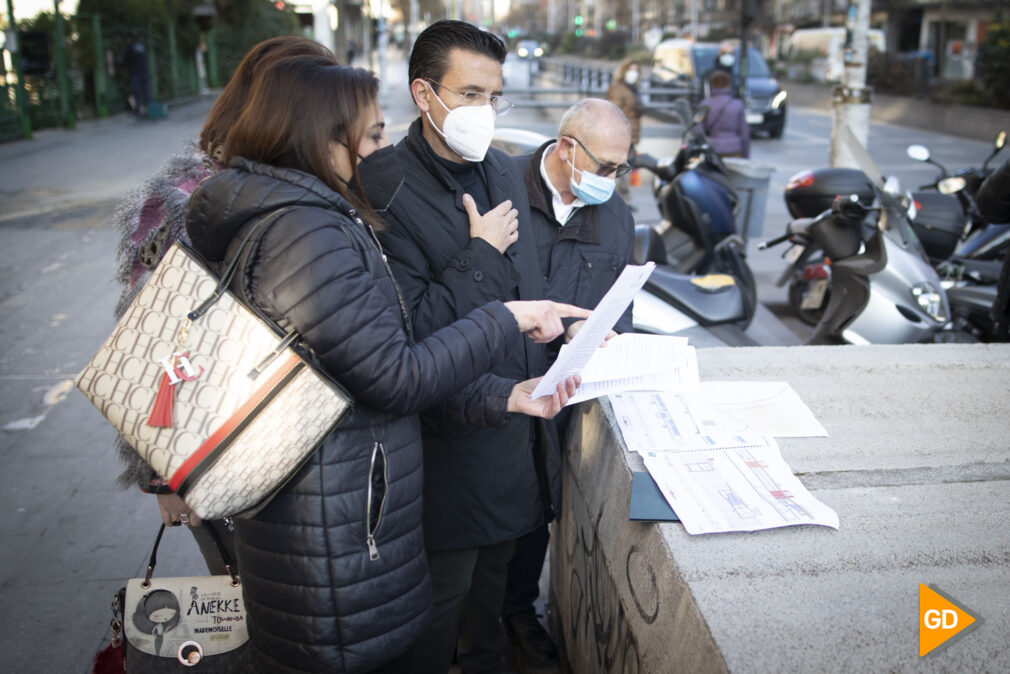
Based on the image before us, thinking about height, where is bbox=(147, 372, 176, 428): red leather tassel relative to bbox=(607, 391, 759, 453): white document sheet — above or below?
above

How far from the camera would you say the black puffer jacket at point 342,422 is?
1.53 meters

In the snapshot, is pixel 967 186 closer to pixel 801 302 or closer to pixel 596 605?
pixel 801 302

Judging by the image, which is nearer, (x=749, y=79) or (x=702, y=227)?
(x=702, y=227)

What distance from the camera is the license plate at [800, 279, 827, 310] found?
17.8 ft

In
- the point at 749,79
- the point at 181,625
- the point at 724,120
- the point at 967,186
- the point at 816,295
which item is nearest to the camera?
the point at 181,625

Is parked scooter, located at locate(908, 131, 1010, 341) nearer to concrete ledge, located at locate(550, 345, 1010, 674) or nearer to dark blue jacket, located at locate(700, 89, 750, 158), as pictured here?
concrete ledge, located at locate(550, 345, 1010, 674)

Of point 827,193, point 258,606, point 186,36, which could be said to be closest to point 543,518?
point 258,606

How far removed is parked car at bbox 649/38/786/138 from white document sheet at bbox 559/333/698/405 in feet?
51.1

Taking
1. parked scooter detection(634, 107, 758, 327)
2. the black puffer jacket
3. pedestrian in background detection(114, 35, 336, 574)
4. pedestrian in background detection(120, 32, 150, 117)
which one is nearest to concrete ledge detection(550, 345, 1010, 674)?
the black puffer jacket

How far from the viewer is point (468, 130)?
84.8 inches

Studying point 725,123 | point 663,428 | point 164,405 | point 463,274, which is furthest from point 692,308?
point 725,123

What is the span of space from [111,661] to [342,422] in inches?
43.4

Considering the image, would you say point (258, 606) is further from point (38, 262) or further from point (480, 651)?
point (38, 262)

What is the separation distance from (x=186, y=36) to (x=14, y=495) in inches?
882
